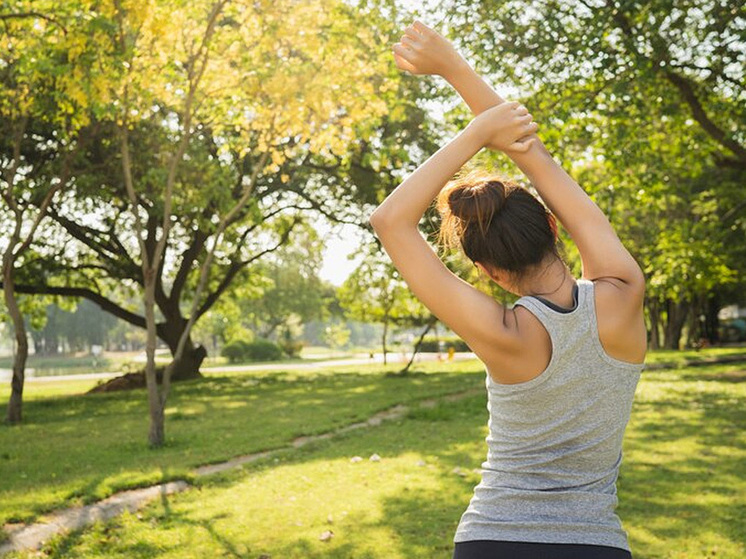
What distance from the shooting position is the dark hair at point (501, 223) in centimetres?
197

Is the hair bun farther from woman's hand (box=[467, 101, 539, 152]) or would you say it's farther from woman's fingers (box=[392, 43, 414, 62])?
woman's fingers (box=[392, 43, 414, 62])

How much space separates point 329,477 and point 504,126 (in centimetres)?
802

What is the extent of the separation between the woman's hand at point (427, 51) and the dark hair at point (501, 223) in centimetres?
33

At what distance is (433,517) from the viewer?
750cm

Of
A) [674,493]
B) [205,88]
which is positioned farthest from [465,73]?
[205,88]

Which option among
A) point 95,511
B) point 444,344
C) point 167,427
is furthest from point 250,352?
point 95,511

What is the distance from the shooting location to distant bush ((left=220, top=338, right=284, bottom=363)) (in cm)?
5397

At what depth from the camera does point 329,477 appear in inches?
375

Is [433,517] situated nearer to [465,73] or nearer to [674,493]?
[674,493]

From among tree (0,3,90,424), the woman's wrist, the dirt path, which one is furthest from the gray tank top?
tree (0,3,90,424)

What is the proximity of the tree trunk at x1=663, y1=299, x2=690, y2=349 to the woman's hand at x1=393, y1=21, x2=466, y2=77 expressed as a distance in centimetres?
4644

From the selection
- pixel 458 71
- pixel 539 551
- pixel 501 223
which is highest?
pixel 458 71

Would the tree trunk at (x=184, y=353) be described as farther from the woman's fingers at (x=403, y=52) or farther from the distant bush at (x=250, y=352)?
the woman's fingers at (x=403, y=52)

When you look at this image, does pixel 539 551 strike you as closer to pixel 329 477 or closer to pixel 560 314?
pixel 560 314
